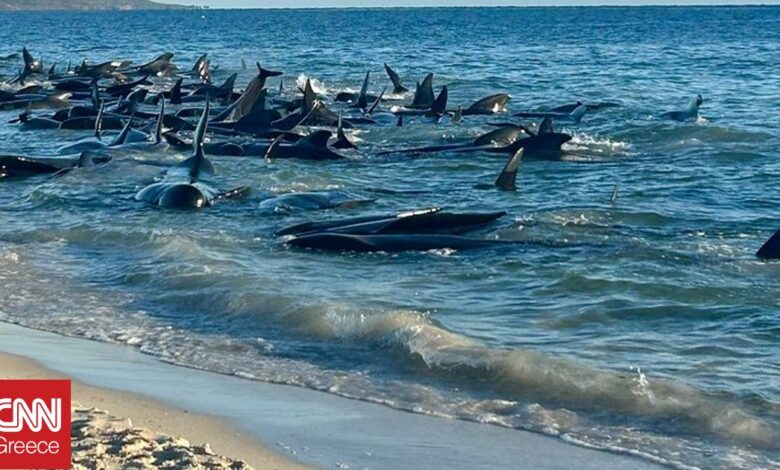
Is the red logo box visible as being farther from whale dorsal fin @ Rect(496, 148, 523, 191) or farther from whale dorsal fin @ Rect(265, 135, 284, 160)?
whale dorsal fin @ Rect(265, 135, 284, 160)

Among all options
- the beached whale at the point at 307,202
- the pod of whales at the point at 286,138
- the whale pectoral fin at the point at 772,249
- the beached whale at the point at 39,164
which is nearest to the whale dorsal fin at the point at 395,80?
the pod of whales at the point at 286,138

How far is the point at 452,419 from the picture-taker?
6625 mm

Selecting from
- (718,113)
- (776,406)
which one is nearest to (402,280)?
(776,406)

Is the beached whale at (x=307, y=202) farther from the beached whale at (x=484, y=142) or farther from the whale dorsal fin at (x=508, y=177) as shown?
the beached whale at (x=484, y=142)

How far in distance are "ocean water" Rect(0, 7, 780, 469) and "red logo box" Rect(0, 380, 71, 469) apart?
1425 millimetres

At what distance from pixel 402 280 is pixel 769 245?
9.11 ft

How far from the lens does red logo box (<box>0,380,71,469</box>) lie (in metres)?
5.23

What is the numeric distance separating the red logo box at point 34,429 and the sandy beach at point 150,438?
0.21 feet

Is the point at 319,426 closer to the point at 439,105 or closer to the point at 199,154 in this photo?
the point at 199,154

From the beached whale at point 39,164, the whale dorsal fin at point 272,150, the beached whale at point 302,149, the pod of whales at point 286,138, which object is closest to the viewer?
the pod of whales at point 286,138

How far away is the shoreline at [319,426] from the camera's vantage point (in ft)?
19.4

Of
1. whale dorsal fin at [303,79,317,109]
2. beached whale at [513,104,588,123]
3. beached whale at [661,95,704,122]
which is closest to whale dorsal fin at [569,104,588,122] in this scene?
beached whale at [513,104,588,123]

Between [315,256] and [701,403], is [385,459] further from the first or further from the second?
[315,256]

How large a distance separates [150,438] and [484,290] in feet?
13.6
